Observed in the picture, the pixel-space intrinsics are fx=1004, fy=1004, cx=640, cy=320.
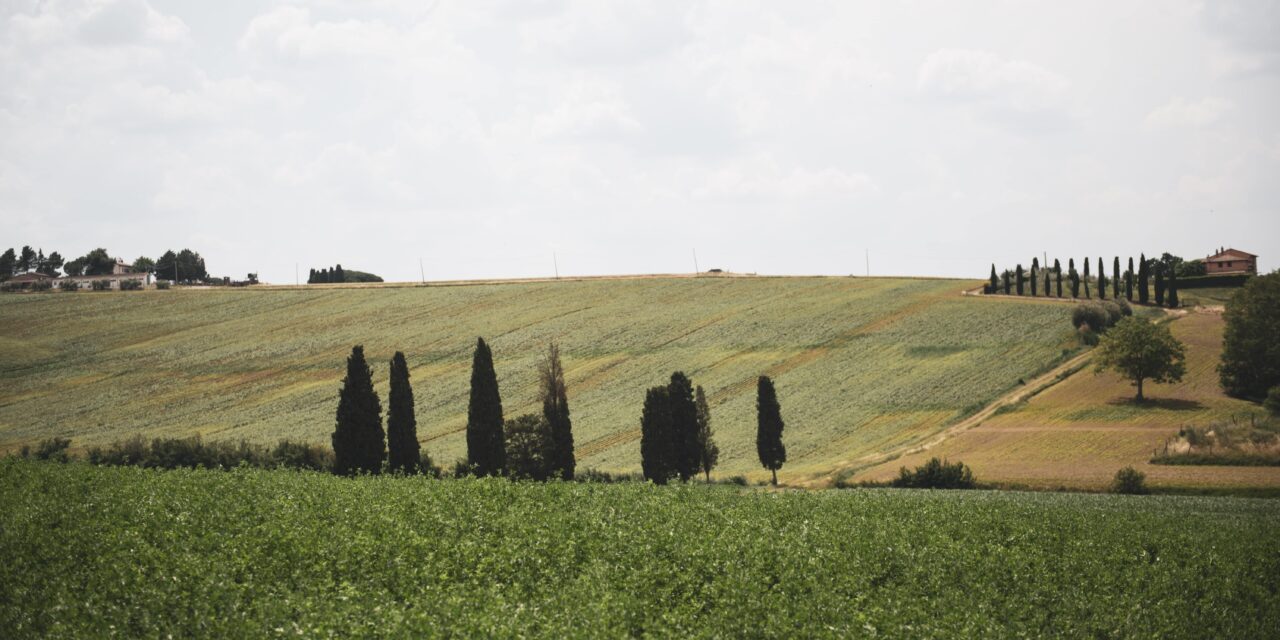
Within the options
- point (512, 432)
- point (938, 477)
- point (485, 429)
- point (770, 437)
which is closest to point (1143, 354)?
point (938, 477)

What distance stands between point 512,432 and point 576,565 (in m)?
32.0

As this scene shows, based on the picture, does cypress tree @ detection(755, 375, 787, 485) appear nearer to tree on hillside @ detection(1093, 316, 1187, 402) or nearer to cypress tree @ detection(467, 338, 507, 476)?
cypress tree @ detection(467, 338, 507, 476)

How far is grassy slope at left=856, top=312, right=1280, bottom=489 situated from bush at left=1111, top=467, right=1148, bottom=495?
0.95 metres

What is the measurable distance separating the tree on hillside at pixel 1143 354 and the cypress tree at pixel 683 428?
34.5m

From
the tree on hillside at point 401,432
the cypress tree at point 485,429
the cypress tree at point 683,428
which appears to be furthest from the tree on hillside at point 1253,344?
the tree on hillside at point 401,432

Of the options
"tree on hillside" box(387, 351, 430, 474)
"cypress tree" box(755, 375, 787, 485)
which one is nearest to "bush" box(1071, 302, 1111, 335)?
"cypress tree" box(755, 375, 787, 485)

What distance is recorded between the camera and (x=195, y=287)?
14700 cm

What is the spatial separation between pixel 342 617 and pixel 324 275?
157358 millimetres

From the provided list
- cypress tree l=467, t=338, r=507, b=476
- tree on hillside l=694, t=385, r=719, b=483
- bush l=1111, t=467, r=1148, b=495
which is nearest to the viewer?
cypress tree l=467, t=338, r=507, b=476

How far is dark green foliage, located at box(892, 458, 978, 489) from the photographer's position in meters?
56.3

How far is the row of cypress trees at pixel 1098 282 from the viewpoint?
10238cm

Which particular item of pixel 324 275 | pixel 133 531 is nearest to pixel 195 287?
pixel 324 275

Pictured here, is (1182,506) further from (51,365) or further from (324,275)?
(324,275)

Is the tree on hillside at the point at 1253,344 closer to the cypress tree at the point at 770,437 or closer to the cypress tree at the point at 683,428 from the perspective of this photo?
the cypress tree at the point at 770,437
